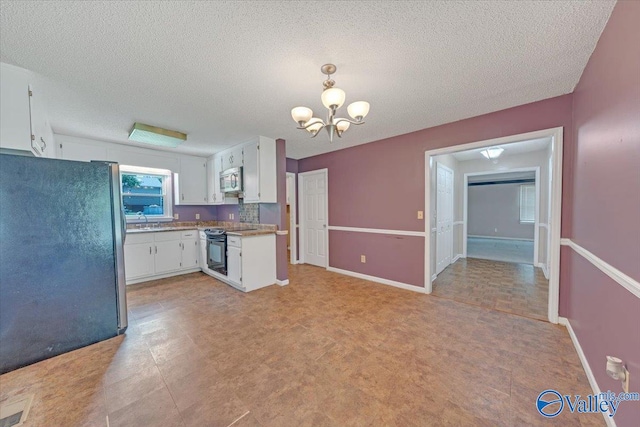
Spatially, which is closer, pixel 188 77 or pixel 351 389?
pixel 351 389

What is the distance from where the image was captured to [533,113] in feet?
8.60

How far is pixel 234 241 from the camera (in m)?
3.71

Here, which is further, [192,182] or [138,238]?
[192,182]

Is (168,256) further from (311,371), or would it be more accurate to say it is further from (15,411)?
(311,371)

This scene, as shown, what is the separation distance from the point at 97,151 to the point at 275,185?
9.63 ft

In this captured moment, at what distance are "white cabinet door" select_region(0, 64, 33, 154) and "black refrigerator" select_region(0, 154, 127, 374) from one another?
130 mm

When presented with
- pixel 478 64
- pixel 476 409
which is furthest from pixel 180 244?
pixel 478 64

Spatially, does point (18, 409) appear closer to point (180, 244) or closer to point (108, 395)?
point (108, 395)

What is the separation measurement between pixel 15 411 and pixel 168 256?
3.00 meters

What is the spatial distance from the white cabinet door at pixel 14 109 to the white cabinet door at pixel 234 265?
2.34 metres

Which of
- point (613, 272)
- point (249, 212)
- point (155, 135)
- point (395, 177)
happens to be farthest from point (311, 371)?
point (155, 135)

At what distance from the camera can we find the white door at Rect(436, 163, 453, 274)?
14.2ft

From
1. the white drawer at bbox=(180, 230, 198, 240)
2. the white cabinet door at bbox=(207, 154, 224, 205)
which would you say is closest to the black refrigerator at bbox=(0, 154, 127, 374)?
the white drawer at bbox=(180, 230, 198, 240)

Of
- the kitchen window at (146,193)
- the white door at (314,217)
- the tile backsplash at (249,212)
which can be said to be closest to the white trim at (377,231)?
the white door at (314,217)
